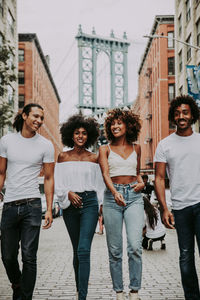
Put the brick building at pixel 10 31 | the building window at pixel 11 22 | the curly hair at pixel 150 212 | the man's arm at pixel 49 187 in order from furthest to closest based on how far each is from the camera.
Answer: the building window at pixel 11 22 → the brick building at pixel 10 31 → the curly hair at pixel 150 212 → the man's arm at pixel 49 187

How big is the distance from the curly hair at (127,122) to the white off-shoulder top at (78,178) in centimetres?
44

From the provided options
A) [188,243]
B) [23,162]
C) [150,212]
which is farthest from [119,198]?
[150,212]

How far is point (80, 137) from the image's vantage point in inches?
204

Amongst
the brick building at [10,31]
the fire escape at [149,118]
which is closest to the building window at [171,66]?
the fire escape at [149,118]

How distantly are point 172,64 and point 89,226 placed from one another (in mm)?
51184

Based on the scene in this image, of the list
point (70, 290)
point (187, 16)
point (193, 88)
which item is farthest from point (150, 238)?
point (187, 16)

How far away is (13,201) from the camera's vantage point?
460 cm

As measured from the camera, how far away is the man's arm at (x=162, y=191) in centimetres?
462

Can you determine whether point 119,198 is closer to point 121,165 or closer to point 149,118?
point 121,165

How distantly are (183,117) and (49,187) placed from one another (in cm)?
152

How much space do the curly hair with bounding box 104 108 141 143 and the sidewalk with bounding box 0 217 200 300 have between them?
1814 mm

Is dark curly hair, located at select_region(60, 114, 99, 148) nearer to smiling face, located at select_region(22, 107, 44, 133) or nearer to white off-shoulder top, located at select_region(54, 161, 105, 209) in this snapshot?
white off-shoulder top, located at select_region(54, 161, 105, 209)

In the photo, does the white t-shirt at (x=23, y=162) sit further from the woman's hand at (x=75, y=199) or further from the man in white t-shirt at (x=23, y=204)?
the woman's hand at (x=75, y=199)

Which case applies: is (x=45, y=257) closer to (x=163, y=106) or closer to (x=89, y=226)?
(x=89, y=226)
